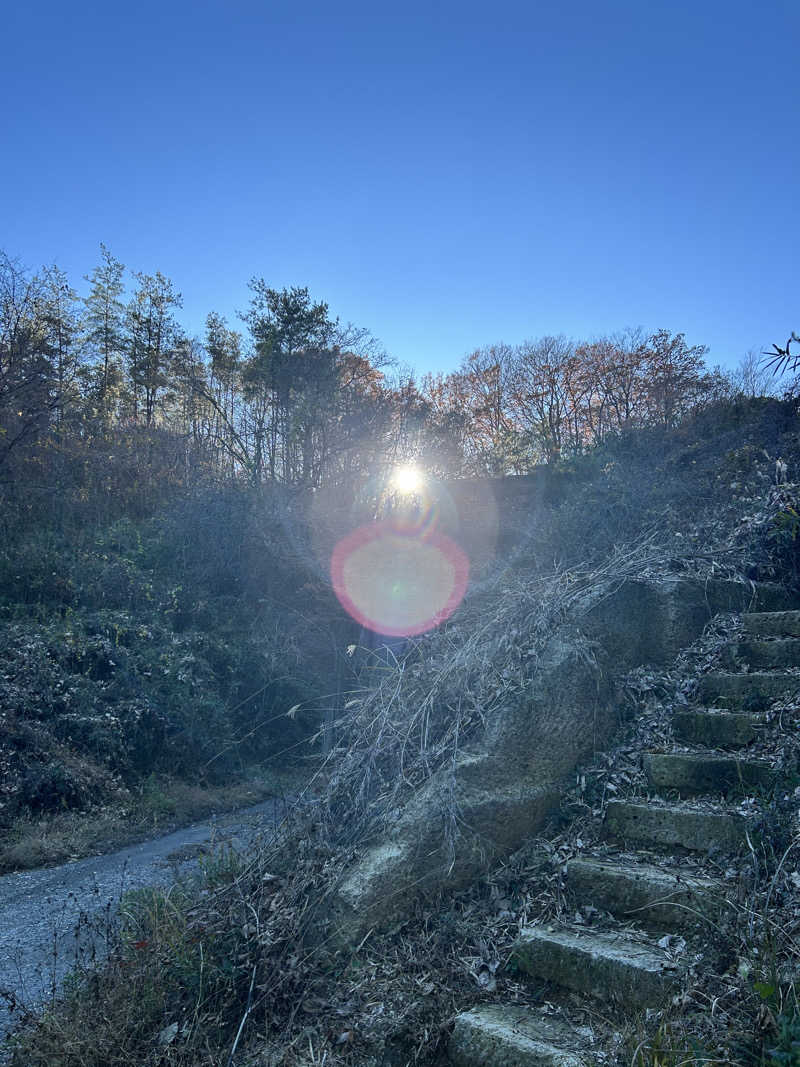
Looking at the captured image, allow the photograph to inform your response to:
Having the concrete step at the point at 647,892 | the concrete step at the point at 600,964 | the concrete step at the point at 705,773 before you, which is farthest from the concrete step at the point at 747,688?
the concrete step at the point at 600,964

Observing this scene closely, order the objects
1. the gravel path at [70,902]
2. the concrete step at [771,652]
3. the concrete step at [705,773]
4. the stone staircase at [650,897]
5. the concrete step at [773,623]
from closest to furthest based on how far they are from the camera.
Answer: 1. the stone staircase at [650,897]
2. the concrete step at [705,773]
3. the gravel path at [70,902]
4. the concrete step at [771,652]
5. the concrete step at [773,623]

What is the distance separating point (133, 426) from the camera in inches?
549

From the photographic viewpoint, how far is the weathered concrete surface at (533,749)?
9.93 ft

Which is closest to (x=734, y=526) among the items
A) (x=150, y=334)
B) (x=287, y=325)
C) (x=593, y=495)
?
(x=593, y=495)

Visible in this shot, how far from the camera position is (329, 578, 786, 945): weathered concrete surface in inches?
119

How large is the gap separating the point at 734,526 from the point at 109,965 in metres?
4.71

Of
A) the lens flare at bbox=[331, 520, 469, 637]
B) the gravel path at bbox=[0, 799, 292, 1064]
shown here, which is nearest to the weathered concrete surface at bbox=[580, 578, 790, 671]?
the gravel path at bbox=[0, 799, 292, 1064]

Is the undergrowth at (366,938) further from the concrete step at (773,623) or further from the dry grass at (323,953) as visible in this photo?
the concrete step at (773,623)

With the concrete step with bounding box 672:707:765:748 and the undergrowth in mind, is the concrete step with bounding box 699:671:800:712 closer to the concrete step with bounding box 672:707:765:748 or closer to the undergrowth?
the concrete step with bounding box 672:707:765:748

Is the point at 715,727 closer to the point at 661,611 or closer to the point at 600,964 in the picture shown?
the point at 661,611

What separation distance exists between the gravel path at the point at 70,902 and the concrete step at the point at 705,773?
6.60 ft

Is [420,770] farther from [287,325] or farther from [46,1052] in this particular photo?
[287,325]

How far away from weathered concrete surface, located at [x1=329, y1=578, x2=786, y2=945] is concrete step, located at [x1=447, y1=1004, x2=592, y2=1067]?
62 centimetres

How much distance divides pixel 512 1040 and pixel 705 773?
4.65 feet
